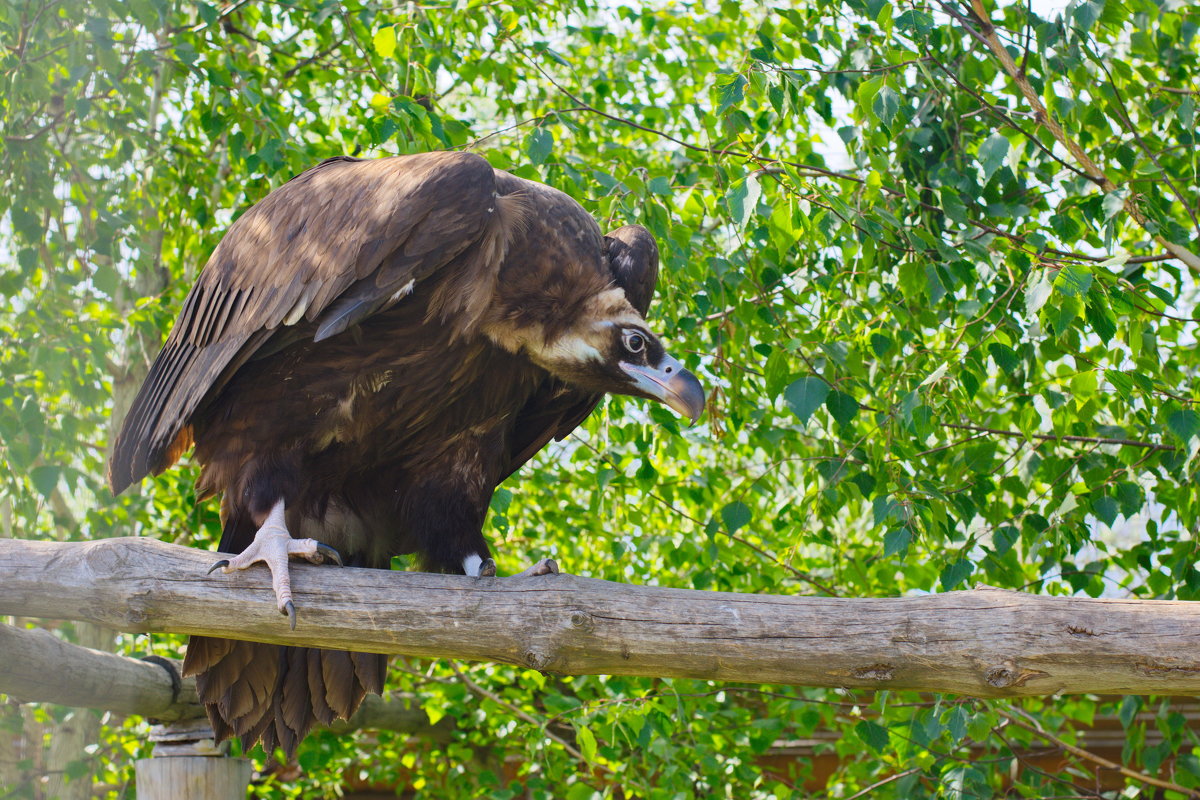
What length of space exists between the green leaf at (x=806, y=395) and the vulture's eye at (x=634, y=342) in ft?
1.47

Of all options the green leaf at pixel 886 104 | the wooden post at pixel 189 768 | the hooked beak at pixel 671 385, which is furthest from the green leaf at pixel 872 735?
the wooden post at pixel 189 768

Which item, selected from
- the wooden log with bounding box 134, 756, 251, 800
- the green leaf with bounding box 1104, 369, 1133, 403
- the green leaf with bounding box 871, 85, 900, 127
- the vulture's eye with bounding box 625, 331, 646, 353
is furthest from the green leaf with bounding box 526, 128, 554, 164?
the wooden log with bounding box 134, 756, 251, 800

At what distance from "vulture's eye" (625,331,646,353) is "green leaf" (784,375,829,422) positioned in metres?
0.45

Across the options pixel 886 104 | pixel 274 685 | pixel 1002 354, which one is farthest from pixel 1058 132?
pixel 274 685

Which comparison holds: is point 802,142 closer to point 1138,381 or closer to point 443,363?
point 1138,381

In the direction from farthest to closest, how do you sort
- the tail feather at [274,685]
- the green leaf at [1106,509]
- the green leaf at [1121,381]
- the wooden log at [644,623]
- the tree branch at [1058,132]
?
the tree branch at [1058,132], the green leaf at [1106,509], the tail feather at [274,685], the green leaf at [1121,381], the wooden log at [644,623]

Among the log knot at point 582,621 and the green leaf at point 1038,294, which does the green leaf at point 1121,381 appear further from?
the log knot at point 582,621

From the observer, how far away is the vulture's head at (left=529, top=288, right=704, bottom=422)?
88.1 inches

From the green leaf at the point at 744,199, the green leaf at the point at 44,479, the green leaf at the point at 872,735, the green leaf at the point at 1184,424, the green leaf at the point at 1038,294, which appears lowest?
the green leaf at the point at 872,735

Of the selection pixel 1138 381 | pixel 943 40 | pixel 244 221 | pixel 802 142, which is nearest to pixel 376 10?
pixel 244 221

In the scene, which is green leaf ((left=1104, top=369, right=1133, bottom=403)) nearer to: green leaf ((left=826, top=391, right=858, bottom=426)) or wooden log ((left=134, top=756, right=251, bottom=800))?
green leaf ((left=826, top=391, right=858, bottom=426))

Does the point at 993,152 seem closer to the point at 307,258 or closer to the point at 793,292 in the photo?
the point at 793,292

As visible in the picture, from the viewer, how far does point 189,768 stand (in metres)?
2.76

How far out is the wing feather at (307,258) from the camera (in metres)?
2.11
